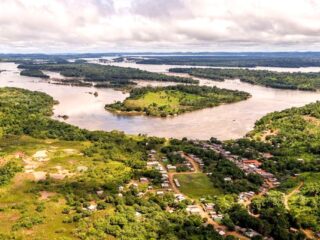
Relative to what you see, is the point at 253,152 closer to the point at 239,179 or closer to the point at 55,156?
the point at 239,179

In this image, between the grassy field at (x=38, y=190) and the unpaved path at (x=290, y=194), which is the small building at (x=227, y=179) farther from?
the grassy field at (x=38, y=190)

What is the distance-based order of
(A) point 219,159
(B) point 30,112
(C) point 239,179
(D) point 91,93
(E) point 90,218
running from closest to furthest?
(E) point 90,218 → (C) point 239,179 → (A) point 219,159 → (B) point 30,112 → (D) point 91,93

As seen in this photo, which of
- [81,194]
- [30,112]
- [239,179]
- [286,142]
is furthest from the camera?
[30,112]

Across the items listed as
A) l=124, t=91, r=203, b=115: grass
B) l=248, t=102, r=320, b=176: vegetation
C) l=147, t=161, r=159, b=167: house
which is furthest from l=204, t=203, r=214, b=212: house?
l=124, t=91, r=203, b=115: grass

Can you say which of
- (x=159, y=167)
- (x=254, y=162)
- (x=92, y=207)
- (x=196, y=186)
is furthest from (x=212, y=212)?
(x=254, y=162)

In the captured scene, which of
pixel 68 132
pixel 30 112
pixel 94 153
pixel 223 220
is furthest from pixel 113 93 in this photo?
pixel 223 220

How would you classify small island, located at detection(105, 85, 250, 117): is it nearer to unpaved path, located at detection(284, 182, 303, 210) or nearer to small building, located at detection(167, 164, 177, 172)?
small building, located at detection(167, 164, 177, 172)

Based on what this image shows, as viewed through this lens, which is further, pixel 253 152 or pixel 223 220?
pixel 253 152
